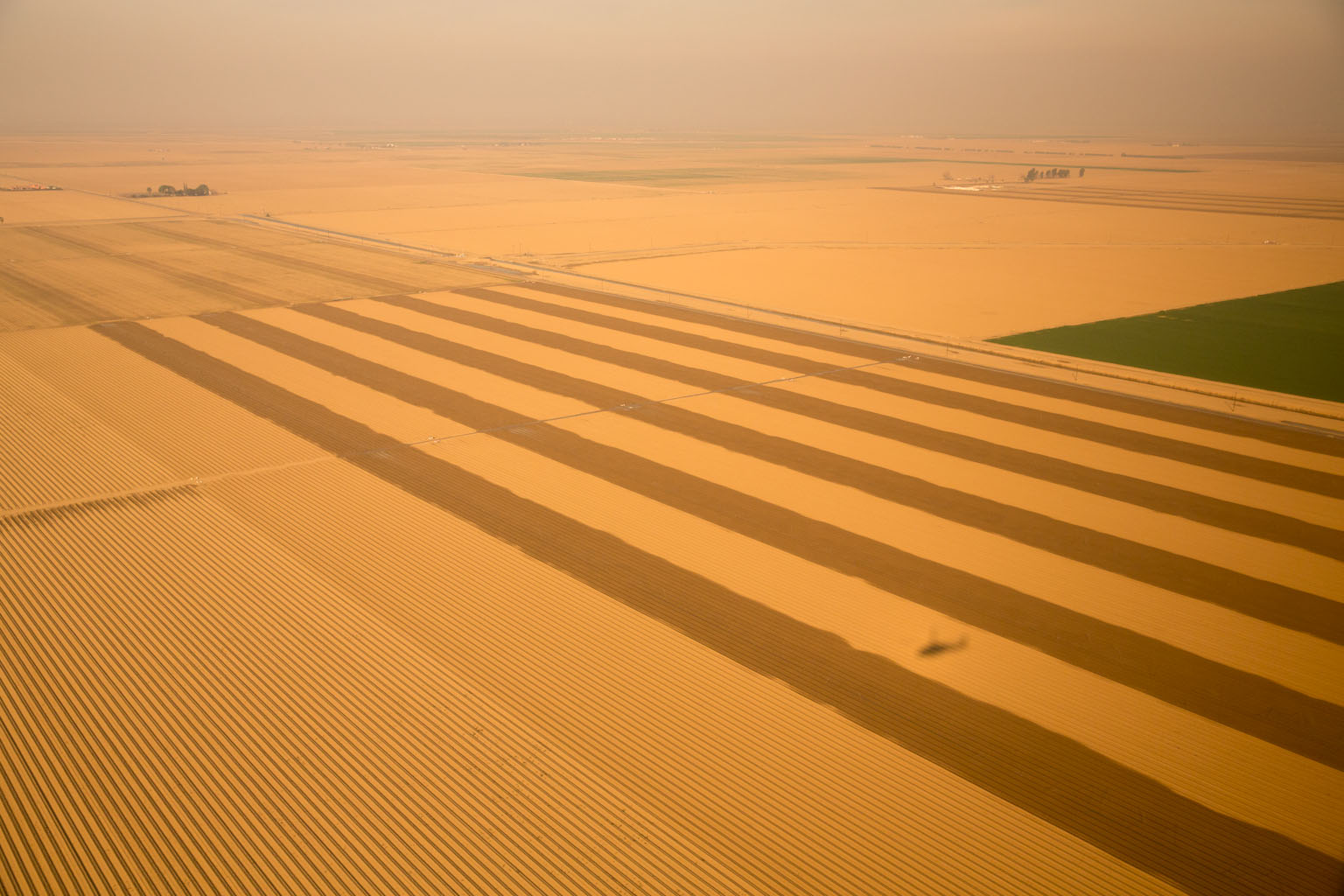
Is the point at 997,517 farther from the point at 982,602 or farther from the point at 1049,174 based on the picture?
the point at 1049,174

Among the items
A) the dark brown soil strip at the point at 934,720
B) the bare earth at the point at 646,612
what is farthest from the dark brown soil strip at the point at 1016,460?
the dark brown soil strip at the point at 934,720

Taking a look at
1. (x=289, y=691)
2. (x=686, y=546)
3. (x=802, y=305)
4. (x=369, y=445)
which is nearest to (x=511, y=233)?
(x=802, y=305)

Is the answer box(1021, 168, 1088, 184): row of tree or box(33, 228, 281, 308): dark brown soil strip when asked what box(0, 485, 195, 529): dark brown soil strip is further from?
box(1021, 168, 1088, 184): row of tree

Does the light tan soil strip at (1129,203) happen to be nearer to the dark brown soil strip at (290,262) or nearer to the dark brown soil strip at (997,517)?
the dark brown soil strip at (290,262)

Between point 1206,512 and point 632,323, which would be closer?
point 1206,512

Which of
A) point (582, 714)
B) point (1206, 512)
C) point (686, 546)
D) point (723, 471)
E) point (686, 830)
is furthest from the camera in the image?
point (723, 471)

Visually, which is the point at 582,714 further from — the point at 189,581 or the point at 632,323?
the point at 632,323
